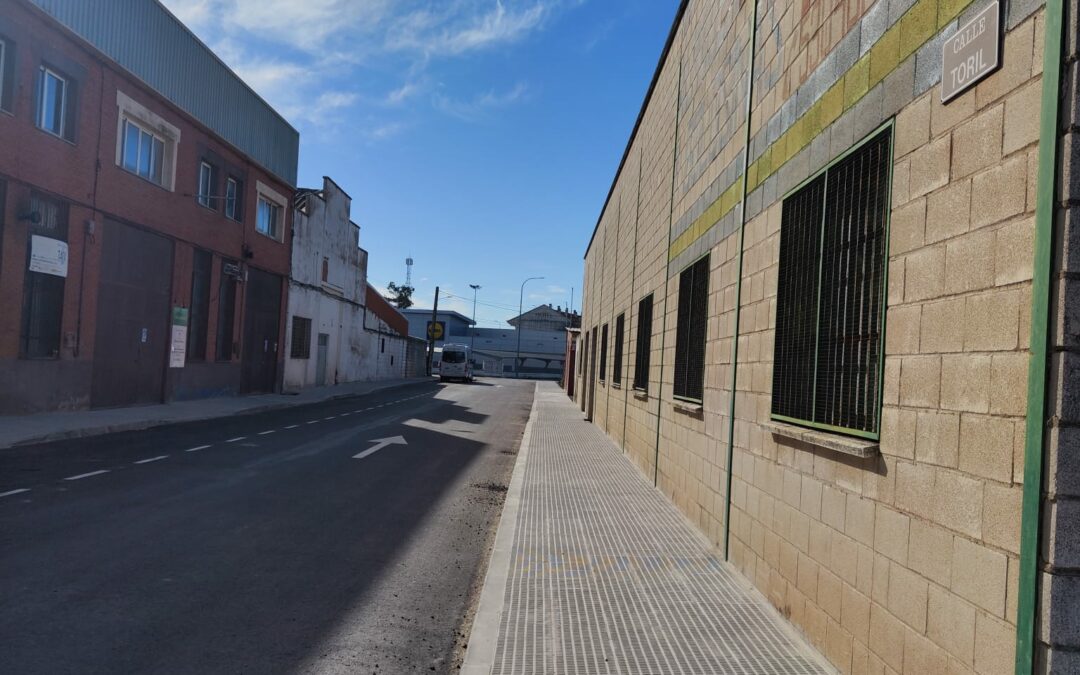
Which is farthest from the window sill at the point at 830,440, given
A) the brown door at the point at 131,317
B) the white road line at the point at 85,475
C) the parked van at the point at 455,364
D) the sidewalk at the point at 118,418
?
the parked van at the point at 455,364

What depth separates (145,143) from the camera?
19359mm

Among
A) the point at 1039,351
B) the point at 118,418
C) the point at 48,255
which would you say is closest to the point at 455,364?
the point at 118,418

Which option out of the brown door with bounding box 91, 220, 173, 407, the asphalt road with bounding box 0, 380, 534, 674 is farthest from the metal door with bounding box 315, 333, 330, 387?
the asphalt road with bounding box 0, 380, 534, 674

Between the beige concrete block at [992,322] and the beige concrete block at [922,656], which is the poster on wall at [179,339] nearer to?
the beige concrete block at [922,656]

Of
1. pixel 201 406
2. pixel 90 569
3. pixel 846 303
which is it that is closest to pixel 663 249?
pixel 846 303

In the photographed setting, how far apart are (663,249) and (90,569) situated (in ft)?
26.5

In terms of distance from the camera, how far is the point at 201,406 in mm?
20250

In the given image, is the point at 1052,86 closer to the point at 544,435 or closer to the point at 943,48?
the point at 943,48

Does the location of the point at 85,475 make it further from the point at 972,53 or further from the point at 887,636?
the point at 972,53

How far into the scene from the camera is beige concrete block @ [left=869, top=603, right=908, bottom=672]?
3367mm

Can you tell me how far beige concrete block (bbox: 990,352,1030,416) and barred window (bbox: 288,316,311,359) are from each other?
3046 cm

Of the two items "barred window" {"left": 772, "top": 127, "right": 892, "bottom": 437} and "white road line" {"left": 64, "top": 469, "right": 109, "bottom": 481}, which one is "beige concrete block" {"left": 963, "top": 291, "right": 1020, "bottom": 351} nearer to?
"barred window" {"left": 772, "top": 127, "right": 892, "bottom": 437}

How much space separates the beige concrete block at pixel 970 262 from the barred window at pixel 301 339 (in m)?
30.1

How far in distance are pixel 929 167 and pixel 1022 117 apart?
686 millimetres
